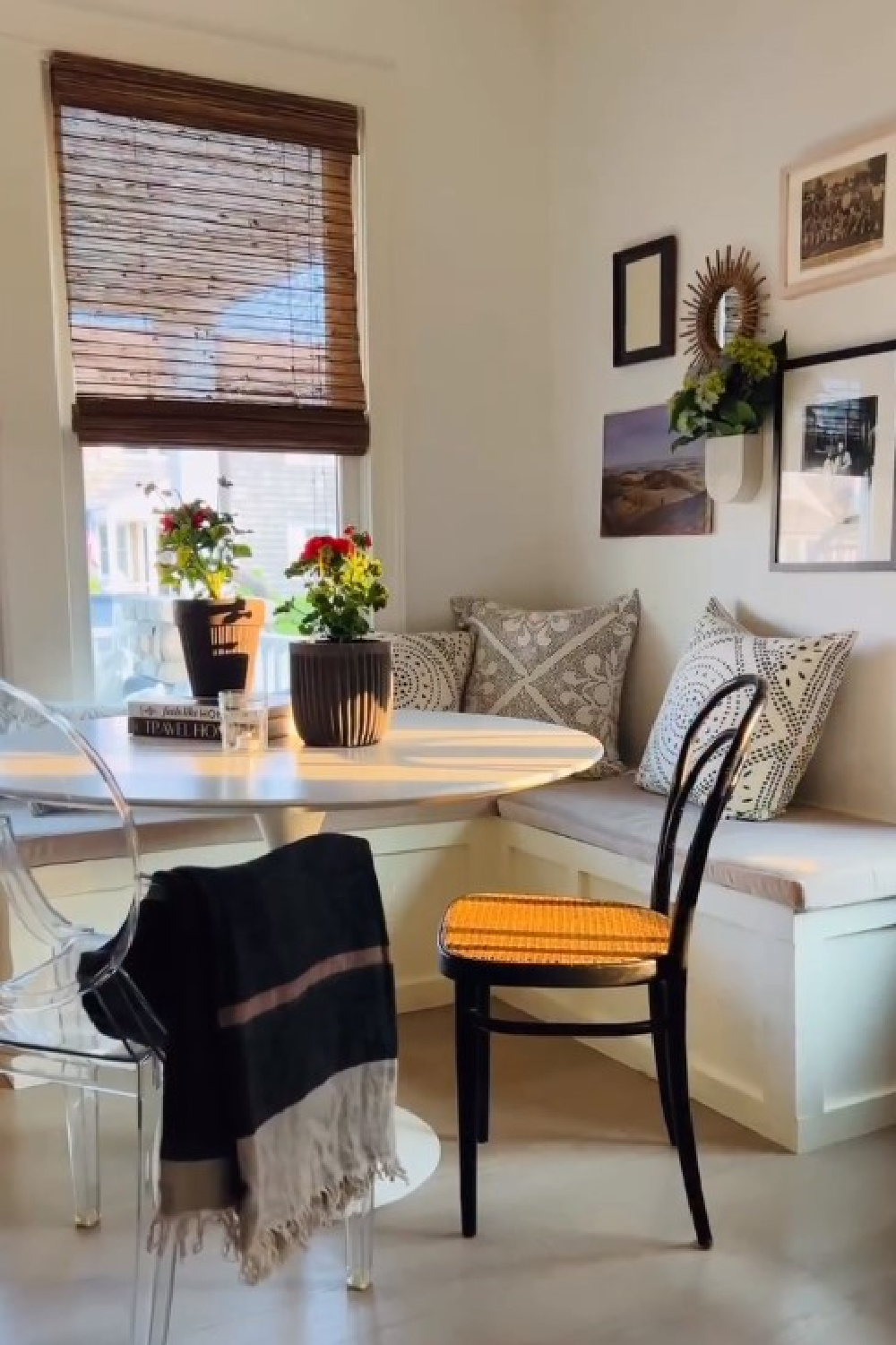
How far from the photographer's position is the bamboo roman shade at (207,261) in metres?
3.04

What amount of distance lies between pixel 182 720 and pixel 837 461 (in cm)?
153

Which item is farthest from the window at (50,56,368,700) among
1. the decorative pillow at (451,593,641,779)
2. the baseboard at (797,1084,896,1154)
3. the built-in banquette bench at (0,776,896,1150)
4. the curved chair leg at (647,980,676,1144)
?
the baseboard at (797,1084,896,1154)

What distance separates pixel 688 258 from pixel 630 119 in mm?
475

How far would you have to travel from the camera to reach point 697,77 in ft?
9.96

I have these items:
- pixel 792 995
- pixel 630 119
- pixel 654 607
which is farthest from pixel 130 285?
pixel 792 995

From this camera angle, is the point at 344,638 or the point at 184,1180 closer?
the point at 184,1180

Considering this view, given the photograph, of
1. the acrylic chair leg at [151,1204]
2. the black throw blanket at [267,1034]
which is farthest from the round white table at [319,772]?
the acrylic chair leg at [151,1204]

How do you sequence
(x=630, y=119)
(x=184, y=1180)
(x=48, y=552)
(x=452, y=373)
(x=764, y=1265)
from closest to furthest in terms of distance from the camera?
1. (x=184, y=1180)
2. (x=764, y=1265)
3. (x=48, y=552)
4. (x=630, y=119)
5. (x=452, y=373)

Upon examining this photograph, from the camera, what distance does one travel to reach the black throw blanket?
1.44 metres

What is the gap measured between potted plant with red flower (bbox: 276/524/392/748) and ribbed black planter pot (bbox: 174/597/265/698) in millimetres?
238

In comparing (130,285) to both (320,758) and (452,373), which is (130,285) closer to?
(452,373)

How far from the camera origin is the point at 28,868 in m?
1.85

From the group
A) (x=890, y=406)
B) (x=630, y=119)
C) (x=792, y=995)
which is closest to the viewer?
(x=792, y=995)

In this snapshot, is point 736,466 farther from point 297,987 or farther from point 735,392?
point 297,987
